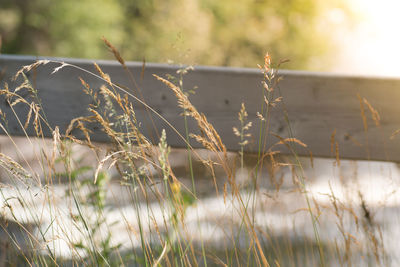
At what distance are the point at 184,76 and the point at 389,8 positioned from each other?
22.1 ft

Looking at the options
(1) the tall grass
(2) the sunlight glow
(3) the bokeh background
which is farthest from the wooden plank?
(2) the sunlight glow

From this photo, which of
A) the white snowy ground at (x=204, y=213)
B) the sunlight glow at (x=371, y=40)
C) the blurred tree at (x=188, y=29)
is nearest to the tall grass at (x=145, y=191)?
the white snowy ground at (x=204, y=213)

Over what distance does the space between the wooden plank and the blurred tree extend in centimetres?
520

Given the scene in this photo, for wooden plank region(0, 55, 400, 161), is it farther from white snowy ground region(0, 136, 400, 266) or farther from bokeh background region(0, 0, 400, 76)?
bokeh background region(0, 0, 400, 76)

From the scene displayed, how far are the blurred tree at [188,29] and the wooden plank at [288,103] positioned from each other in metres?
5.20

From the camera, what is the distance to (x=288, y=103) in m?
1.59

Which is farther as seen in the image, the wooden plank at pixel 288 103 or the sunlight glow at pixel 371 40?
the sunlight glow at pixel 371 40

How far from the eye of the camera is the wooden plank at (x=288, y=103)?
5.10ft

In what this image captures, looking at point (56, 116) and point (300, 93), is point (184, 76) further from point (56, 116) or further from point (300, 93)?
point (56, 116)

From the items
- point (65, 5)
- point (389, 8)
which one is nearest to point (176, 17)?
point (65, 5)

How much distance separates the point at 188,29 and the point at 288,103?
219 inches

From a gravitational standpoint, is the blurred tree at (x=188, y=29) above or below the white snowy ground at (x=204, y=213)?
above

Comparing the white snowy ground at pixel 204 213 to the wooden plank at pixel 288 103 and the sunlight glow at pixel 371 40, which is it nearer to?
the wooden plank at pixel 288 103

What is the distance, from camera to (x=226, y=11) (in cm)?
720
